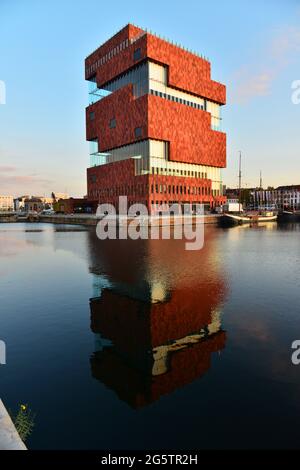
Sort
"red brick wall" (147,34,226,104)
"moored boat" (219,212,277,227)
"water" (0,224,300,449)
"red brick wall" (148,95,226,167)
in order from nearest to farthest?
1. "water" (0,224,300,449)
2. "red brick wall" (148,95,226,167)
3. "red brick wall" (147,34,226,104)
4. "moored boat" (219,212,277,227)

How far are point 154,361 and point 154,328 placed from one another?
3.09 m

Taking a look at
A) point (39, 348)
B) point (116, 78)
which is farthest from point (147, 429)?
point (116, 78)

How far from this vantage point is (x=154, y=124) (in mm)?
93875

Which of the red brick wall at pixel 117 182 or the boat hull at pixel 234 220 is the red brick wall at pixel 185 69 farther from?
the boat hull at pixel 234 220

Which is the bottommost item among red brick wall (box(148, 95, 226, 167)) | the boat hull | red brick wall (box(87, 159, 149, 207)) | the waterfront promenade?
the waterfront promenade

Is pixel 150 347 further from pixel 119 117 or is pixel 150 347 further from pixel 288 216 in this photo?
pixel 288 216

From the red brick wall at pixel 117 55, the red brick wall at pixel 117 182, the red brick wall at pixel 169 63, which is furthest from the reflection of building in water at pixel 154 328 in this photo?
the red brick wall at pixel 117 55

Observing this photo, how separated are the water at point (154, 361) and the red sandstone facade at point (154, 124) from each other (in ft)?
251

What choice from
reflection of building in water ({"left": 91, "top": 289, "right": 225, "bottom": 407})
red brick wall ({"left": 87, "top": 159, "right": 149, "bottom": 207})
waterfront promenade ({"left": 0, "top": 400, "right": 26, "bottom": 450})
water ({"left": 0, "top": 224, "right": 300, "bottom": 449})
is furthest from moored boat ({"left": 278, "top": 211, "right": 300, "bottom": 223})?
waterfront promenade ({"left": 0, "top": 400, "right": 26, "bottom": 450})

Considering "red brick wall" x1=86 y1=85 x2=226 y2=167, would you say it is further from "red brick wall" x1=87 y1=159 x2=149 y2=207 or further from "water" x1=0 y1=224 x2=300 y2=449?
"water" x1=0 y1=224 x2=300 y2=449

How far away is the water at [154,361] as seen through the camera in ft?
24.5

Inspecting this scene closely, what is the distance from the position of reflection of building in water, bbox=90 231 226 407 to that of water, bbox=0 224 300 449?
0.18 feet

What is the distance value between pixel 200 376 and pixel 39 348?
20.4 feet

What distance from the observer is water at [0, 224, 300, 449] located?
7465mm
